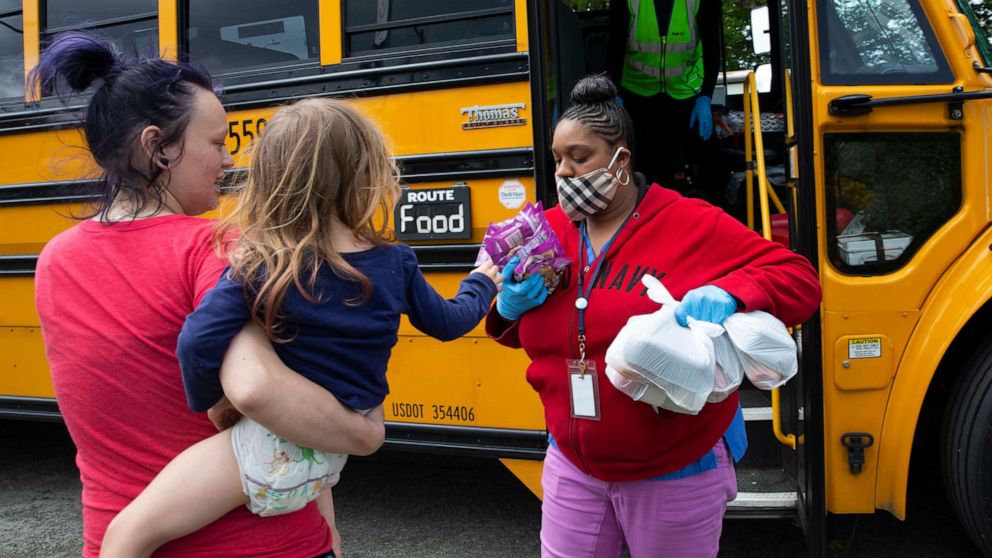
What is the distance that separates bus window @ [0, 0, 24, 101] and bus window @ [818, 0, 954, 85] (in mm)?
3401

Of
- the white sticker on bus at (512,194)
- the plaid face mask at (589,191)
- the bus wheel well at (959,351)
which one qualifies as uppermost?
the white sticker on bus at (512,194)

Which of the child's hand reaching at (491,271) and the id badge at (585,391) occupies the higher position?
the child's hand reaching at (491,271)

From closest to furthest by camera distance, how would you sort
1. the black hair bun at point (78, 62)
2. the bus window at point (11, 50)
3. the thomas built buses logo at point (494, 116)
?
the black hair bun at point (78, 62)
the thomas built buses logo at point (494, 116)
the bus window at point (11, 50)

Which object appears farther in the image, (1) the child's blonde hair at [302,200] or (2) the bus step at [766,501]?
(2) the bus step at [766,501]

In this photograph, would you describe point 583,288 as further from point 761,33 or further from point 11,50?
point 11,50

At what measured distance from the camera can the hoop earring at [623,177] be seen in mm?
1744

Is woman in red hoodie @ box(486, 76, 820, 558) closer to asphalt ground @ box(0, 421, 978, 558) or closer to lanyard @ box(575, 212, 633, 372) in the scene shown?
lanyard @ box(575, 212, 633, 372)

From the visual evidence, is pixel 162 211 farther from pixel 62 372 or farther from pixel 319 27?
pixel 319 27

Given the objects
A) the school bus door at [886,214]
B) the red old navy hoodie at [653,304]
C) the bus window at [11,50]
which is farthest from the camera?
the bus window at [11,50]

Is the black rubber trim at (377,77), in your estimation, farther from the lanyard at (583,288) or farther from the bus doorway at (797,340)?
the lanyard at (583,288)

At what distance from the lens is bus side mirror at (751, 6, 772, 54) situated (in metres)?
3.97

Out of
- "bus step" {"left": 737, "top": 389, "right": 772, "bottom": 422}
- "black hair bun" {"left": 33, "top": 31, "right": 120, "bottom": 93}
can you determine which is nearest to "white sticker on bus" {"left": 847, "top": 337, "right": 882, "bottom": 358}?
"bus step" {"left": 737, "top": 389, "right": 772, "bottom": 422}

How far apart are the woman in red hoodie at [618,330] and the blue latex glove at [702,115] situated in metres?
2.04

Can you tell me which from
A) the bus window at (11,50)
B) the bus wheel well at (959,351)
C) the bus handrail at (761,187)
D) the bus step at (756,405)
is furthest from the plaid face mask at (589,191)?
the bus window at (11,50)
